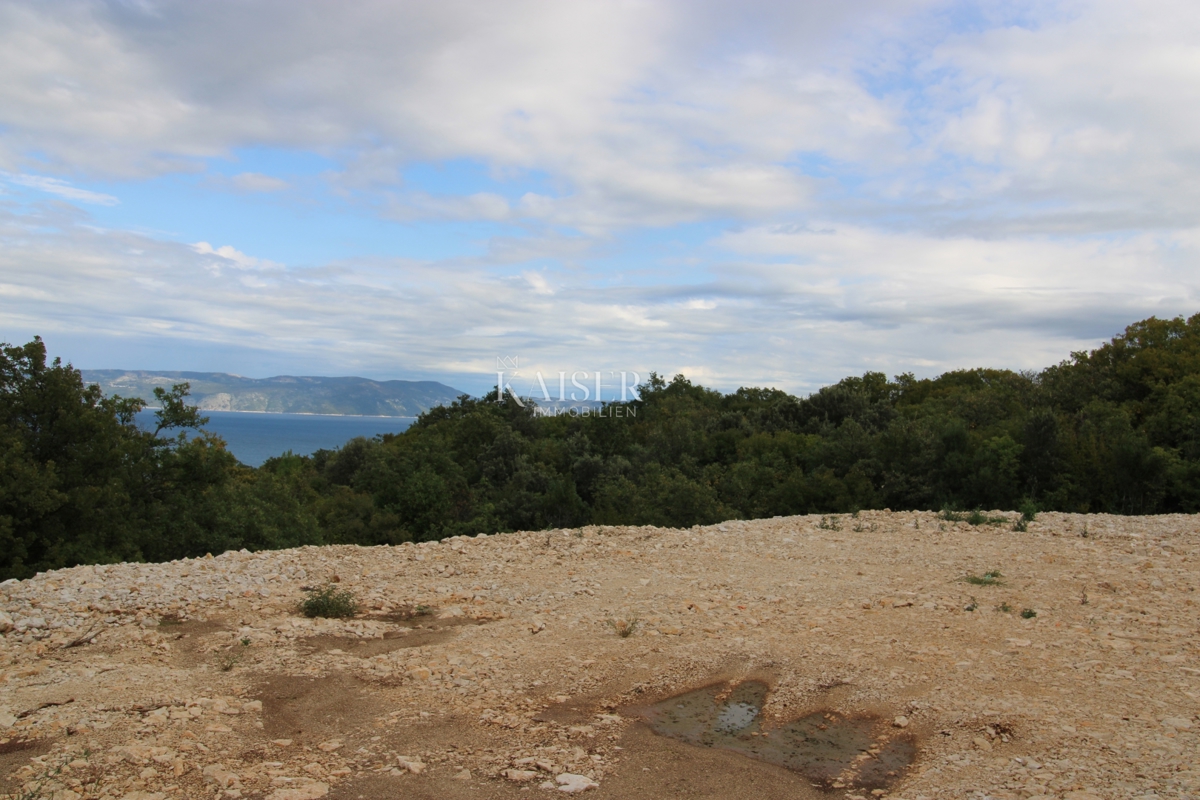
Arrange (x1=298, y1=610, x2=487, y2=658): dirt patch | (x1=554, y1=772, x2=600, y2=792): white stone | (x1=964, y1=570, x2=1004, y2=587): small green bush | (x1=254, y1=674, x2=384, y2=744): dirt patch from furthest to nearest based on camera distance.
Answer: (x1=964, y1=570, x2=1004, y2=587): small green bush, (x1=298, y1=610, x2=487, y2=658): dirt patch, (x1=254, y1=674, x2=384, y2=744): dirt patch, (x1=554, y1=772, x2=600, y2=792): white stone

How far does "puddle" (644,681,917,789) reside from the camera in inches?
158

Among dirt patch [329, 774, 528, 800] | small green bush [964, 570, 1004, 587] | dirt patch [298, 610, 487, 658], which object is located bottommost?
dirt patch [298, 610, 487, 658]

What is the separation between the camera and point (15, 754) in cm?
387

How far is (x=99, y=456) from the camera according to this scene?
14.5 meters

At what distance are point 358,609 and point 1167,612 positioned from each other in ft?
25.0

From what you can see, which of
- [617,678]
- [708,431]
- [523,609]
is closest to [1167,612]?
[617,678]

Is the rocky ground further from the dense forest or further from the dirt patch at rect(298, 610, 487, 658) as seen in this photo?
the dense forest

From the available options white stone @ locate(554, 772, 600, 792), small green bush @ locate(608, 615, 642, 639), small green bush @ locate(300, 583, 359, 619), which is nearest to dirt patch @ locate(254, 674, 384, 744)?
white stone @ locate(554, 772, 600, 792)

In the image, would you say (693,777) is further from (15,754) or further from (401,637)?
(15,754)

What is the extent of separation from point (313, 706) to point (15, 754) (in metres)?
1.53

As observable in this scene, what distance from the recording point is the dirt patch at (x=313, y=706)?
4.39 meters

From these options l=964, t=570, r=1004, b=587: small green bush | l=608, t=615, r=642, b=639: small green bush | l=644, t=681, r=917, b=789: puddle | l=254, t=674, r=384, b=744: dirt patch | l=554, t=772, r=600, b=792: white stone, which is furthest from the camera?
l=964, t=570, r=1004, b=587: small green bush

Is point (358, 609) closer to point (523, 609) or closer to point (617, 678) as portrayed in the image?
point (523, 609)

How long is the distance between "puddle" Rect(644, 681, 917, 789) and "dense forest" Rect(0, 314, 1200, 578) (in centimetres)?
1080
